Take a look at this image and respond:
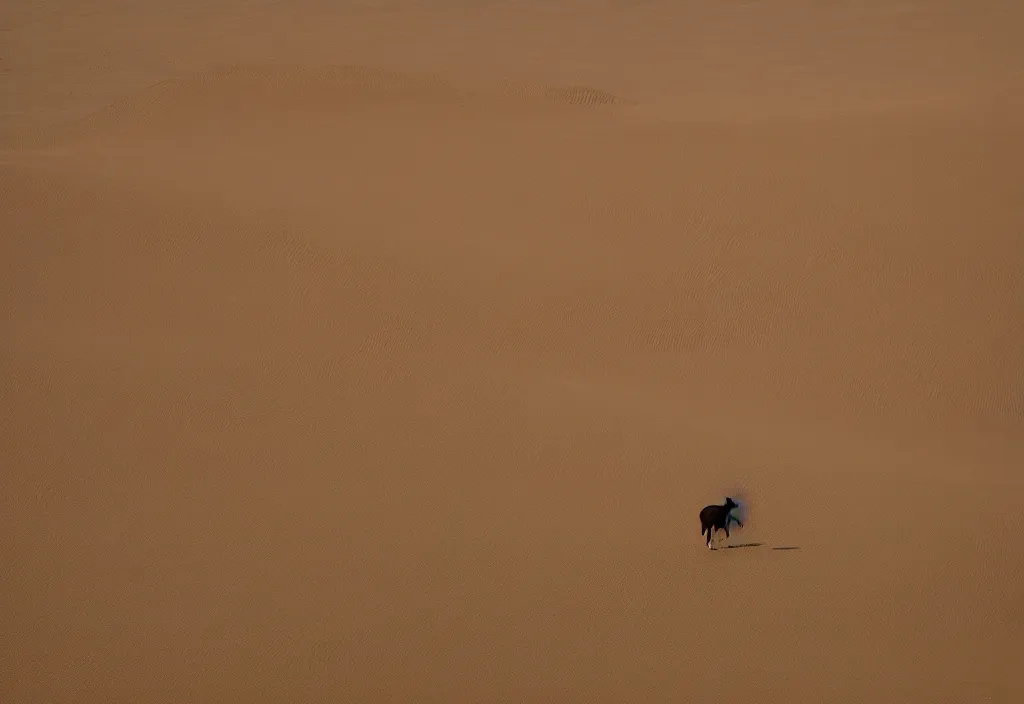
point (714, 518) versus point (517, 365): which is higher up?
point (517, 365)

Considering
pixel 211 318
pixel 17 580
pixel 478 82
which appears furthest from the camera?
pixel 478 82

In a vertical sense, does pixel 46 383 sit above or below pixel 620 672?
above

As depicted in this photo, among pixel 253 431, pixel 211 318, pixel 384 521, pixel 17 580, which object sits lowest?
pixel 17 580

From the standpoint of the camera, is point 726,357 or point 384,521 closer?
point 384,521

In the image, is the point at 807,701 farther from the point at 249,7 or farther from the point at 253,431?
the point at 249,7

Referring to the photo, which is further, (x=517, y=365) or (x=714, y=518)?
(x=517, y=365)

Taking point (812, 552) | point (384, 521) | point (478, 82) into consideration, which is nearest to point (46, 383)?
point (384, 521)

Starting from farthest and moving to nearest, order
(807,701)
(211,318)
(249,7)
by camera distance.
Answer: (249,7) < (211,318) < (807,701)
